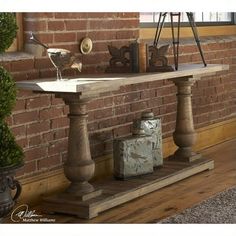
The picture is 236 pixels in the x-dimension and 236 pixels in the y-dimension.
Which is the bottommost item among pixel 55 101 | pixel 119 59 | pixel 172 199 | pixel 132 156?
pixel 172 199

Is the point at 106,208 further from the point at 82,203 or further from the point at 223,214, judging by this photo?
the point at 223,214

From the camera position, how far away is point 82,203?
292cm

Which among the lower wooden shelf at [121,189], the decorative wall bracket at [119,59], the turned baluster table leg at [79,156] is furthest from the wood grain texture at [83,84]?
the lower wooden shelf at [121,189]

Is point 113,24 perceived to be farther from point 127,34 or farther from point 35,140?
point 35,140

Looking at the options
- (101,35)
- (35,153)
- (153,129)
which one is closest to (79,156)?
(35,153)

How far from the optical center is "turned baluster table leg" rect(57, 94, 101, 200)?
2932 mm

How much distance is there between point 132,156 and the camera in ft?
11.2

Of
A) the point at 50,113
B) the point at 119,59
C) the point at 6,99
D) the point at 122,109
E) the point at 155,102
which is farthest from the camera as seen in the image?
the point at 155,102

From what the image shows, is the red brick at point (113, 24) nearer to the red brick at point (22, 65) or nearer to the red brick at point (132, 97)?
the red brick at point (132, 97)

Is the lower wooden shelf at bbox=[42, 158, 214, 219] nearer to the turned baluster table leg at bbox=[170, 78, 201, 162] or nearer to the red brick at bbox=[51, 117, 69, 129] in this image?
the turned baluster table leg at bbox=[170, 78, 201, 162]

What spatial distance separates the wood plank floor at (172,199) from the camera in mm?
2914
